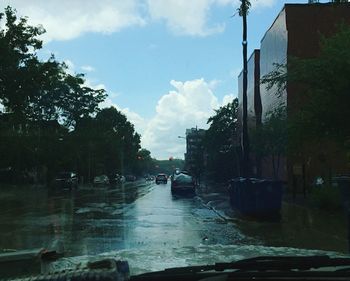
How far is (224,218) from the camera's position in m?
20.3

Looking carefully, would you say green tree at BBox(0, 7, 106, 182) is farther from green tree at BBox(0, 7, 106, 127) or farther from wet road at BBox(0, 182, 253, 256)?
wet road at BBox(0, 182, 253, 256)

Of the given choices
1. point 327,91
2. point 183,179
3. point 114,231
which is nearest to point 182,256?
point 114,231

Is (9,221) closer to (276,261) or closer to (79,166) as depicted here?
(276,261)

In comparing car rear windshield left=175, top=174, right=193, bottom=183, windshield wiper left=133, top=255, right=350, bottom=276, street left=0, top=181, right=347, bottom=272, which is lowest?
street left=0, top=181, right=347, bottom=272

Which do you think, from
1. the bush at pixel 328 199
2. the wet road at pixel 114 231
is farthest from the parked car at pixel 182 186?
the bush at pixel 328 199

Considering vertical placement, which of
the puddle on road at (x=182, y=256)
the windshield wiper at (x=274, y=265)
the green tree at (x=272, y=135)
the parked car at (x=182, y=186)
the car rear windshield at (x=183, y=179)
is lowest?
the puddle on road at (x=182, y=256)

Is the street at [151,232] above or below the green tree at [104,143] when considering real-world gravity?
below

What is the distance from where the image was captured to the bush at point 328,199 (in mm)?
21203

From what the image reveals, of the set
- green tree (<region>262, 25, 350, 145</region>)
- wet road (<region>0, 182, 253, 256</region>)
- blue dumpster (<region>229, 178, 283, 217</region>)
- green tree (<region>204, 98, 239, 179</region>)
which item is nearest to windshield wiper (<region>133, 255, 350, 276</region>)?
wet road (<region>0, 182, 253, 256</region>)

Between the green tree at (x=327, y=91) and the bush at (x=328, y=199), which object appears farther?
the bush at (x=328, y=199)

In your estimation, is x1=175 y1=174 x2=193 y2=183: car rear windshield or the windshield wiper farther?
x1=175 y1=174 x2=193 y2=183: car rear windshield

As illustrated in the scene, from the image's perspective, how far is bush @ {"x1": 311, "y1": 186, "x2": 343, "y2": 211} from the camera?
69.6 ft

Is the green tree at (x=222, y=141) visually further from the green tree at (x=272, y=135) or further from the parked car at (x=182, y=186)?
the green tree at (x=272, y=135)

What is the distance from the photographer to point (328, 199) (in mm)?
21359
